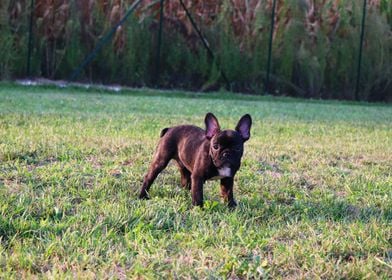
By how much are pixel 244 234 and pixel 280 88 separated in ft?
49.1

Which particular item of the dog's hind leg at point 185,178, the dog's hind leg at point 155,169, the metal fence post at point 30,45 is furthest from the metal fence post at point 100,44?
the dog's hind leg at point 155,169

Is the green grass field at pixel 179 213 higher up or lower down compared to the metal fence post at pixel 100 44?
lower down

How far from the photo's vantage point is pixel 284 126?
8773 mm

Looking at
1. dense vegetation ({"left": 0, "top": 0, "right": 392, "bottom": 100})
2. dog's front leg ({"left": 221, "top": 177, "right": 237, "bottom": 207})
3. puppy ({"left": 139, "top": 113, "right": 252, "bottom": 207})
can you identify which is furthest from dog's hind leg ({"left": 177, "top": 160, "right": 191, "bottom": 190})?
dense vegetation ({"left": 0, "top": 0, "right": 392, "bottom": 100})

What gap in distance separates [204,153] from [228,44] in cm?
1431

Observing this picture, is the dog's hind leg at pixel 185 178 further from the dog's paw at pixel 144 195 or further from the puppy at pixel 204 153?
the dog's paw at pixel 144 195

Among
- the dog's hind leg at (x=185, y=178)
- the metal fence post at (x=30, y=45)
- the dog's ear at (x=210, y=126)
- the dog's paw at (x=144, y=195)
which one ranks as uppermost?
the metal fence post at (x=30, y=45)

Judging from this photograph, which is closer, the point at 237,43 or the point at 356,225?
the point at 356,225

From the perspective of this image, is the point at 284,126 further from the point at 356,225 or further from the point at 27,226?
the point at 27,226

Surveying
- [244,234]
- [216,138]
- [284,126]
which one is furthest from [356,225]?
[284,126]

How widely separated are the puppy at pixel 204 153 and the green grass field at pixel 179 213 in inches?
4.7

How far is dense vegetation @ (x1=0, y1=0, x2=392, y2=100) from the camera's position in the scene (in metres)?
17.3

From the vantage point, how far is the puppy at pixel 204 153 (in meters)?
3.75

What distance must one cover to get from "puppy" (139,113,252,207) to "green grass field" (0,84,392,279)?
0.39 feet
